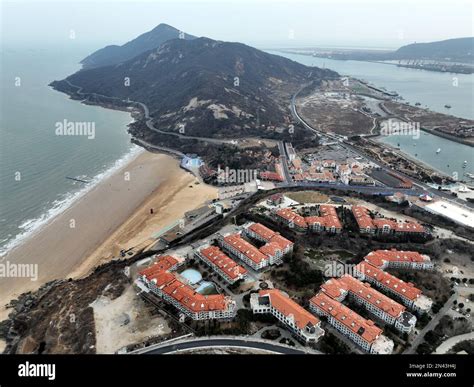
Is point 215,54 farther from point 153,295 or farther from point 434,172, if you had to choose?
point 153,295

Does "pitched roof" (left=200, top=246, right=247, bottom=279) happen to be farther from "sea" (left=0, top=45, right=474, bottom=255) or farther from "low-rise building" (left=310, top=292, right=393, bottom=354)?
"sea" (left=0, top=45, right=474, bottom=255)

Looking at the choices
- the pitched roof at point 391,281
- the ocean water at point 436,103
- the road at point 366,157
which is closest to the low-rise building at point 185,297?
the pitched roof at point 391,281

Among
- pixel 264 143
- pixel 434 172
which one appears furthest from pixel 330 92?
pixel 434 172

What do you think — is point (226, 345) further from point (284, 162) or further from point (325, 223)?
point (284, 162)

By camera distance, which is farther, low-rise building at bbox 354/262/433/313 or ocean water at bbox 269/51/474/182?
ocean water at bbox 269/51/474/182

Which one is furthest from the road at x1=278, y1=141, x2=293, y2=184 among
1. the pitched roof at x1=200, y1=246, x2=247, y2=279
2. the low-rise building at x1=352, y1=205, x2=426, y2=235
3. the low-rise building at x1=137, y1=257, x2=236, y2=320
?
the low-rise building at x1=137, y1=257, x2=236, y2=320
